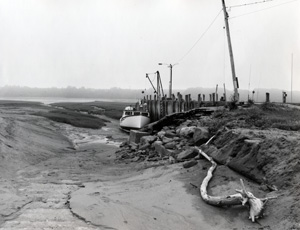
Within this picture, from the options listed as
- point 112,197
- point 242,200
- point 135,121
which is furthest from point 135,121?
point 242,200

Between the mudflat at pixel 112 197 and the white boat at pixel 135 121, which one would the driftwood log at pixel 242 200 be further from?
the white boat at pixel 135 121

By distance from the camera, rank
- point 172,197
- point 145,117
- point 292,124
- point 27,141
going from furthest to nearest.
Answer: point 145,117, point 27,141, point 292,124, point 172,197

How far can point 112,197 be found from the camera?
1009 cm

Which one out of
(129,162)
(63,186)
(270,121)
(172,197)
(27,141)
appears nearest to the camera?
(172,197)

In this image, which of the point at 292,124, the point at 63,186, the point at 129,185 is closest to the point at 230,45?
the point at 292,124

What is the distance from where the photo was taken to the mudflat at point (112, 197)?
777cm

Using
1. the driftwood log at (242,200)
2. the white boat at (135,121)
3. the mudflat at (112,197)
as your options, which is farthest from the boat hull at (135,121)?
the driftwood log at (242,200)

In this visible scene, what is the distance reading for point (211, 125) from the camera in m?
15.8

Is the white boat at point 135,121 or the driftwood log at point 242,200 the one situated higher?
the driftwood log at point 242,200

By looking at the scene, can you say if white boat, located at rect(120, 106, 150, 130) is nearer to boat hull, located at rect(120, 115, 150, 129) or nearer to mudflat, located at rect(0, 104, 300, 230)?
boat hull, located at rect(120, 115, 150, 129)

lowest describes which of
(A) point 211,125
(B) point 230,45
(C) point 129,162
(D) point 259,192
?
(C) point 129,162

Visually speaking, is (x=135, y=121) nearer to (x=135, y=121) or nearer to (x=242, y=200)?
(x=135, y=121)

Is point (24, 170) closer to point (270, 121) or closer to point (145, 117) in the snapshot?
point (270, 121)

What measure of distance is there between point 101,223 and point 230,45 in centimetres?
1884
